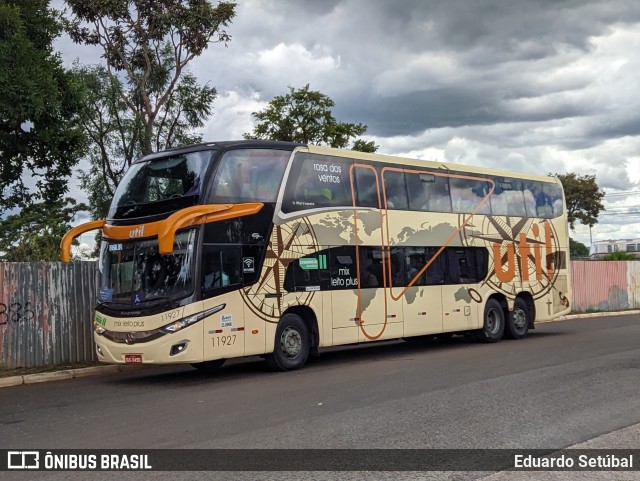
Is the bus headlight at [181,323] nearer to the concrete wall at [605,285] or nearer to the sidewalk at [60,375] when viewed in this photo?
the sidewalk at [60,375]

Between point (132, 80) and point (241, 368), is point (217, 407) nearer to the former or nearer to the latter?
point (241, 368)

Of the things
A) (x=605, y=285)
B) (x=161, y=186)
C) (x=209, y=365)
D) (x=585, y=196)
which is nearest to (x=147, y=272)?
(x=161, y=186)

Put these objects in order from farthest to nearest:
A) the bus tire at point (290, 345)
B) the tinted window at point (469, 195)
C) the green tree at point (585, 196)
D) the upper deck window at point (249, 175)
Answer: the green tree at point (585, 196), the tinted window at point (469, 195), the bus tire at point (290, 345), the upper deck window at point (249, 175)

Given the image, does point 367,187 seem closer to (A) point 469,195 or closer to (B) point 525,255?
(A) point 469,195

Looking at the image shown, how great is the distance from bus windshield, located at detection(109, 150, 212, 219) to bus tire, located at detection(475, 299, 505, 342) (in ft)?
28.9

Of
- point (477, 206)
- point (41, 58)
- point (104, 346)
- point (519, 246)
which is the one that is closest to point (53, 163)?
point (41, 58)

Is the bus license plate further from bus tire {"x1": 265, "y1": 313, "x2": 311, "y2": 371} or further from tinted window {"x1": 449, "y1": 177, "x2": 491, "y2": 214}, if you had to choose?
tinted window {"x1": 449, "y1": 177, "x2": 491, "y2": 214}

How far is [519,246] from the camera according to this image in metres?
18.8

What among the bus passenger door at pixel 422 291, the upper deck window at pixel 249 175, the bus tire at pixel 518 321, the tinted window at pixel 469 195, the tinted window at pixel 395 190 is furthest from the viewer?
the bus tire at pixel 518 321

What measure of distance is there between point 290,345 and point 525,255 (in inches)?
334

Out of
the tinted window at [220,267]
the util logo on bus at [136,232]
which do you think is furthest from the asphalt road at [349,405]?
the util logo on bus at [136,232]

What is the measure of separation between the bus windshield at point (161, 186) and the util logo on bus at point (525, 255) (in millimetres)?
8834

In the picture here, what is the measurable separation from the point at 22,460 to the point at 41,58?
12.7 m

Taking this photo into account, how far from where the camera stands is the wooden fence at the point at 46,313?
44.8 feet
